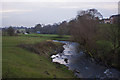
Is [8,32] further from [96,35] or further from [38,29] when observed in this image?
[38,29]

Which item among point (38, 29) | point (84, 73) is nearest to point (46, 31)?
point (38, 29)

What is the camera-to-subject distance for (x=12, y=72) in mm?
14742

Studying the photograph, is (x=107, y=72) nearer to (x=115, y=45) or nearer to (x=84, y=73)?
(x=84, y=73)

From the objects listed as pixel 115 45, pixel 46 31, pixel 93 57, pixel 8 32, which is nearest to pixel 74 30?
pixel 93 57

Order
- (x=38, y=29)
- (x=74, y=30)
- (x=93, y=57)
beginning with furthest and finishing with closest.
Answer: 1. (x=38, y=29)
2. (x=74, y=30)
3. (x=93, y=57)

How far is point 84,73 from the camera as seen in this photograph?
21.3 metres

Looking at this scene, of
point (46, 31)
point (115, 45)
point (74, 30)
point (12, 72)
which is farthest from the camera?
point (46, 31)

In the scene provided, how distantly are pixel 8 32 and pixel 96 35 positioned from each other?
4516cm

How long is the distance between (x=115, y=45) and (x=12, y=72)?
21.0m

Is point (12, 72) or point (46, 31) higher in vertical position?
point (46, 31)

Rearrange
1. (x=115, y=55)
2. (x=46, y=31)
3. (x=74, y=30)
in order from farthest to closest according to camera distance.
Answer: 1. (x=46, y=31)
2. (x=74, y=30)
3. (x=115, y=55)

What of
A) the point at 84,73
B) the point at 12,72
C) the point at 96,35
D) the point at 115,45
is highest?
the point at 96,35

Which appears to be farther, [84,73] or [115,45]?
[115,45]

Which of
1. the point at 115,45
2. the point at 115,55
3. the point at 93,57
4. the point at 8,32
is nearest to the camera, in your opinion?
the point at 115,55
